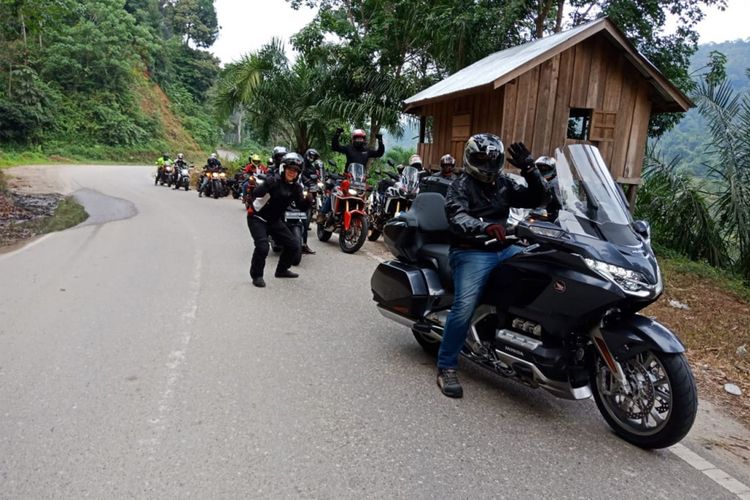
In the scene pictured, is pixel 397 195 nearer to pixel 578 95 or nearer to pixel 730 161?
pixel 578 95

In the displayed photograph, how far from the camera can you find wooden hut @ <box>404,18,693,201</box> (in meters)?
11.4

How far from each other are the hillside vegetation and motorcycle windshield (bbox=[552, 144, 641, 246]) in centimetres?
3736

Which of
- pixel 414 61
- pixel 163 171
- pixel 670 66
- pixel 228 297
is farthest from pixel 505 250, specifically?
pixel 163 171

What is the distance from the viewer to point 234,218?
13.8 m

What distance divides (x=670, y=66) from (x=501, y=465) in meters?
15.3

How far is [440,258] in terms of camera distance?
4.38m

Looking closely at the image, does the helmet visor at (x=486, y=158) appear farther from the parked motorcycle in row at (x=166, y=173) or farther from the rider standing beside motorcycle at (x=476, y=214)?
the parked motorcycle in row at (x=166, y=173)

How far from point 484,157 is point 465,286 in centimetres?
88

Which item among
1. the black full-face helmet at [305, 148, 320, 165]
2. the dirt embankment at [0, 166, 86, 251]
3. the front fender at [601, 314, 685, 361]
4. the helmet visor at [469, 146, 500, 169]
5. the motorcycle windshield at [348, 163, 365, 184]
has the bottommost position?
the dirt embankment at [0, 166, 86, 251]

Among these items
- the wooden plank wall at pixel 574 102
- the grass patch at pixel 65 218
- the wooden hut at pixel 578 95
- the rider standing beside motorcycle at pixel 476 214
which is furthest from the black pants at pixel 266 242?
the grass patch at pixel 65 218

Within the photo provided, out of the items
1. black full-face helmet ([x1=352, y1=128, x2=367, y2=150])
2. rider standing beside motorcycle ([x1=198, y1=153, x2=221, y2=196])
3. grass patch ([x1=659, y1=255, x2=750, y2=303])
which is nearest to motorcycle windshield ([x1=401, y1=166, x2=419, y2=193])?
black full-face helmet ([x1=352, y1=128, x2=367, y2=150])

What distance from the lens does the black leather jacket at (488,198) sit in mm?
3814

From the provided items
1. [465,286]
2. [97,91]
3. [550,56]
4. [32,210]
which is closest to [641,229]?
[465,286]

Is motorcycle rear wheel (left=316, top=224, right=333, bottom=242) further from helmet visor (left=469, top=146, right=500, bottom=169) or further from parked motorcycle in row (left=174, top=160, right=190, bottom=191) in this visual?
parked motorcycle in row (left=174, top=160, right=190, bottom=191)
